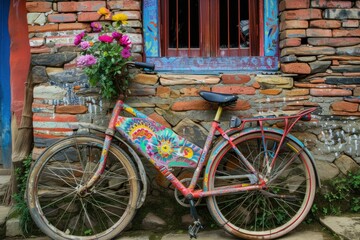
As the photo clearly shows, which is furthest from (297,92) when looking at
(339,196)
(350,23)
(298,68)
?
(339,196)

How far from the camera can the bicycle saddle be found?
11.1 feet

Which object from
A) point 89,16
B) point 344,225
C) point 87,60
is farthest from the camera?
point 89,16

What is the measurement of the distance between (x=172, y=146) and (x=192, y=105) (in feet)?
1.60

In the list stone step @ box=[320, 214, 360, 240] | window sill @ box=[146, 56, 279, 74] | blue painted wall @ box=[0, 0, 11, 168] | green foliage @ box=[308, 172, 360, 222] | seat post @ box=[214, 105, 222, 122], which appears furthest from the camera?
blue painted wall @ box=[0, 0, 11, 168]

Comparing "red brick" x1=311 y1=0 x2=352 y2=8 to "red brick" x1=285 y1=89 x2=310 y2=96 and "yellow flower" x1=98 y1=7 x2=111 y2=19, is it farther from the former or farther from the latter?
"yellow flower" x1=98 y1=7 x2=111 y2=19

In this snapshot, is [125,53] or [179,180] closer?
[125,53]

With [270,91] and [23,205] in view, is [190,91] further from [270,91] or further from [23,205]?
[23,205]

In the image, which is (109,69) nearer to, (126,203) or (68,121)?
(68,121)

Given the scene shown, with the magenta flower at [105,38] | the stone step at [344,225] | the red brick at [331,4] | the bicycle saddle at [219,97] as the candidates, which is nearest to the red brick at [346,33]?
the red brick at [331,4]

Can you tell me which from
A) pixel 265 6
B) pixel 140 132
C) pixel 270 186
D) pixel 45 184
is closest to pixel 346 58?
pixel 265 6

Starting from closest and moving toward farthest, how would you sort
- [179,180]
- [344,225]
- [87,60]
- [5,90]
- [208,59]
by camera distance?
1. [87,60]
2. [344,225]
3. [179,180]
4. [208,59]
5. [5,90]

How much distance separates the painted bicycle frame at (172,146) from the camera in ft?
10.9

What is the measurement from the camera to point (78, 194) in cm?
330

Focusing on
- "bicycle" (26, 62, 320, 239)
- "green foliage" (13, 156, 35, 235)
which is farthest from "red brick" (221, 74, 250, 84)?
"green foliage" (13, 156, 35, 235)
